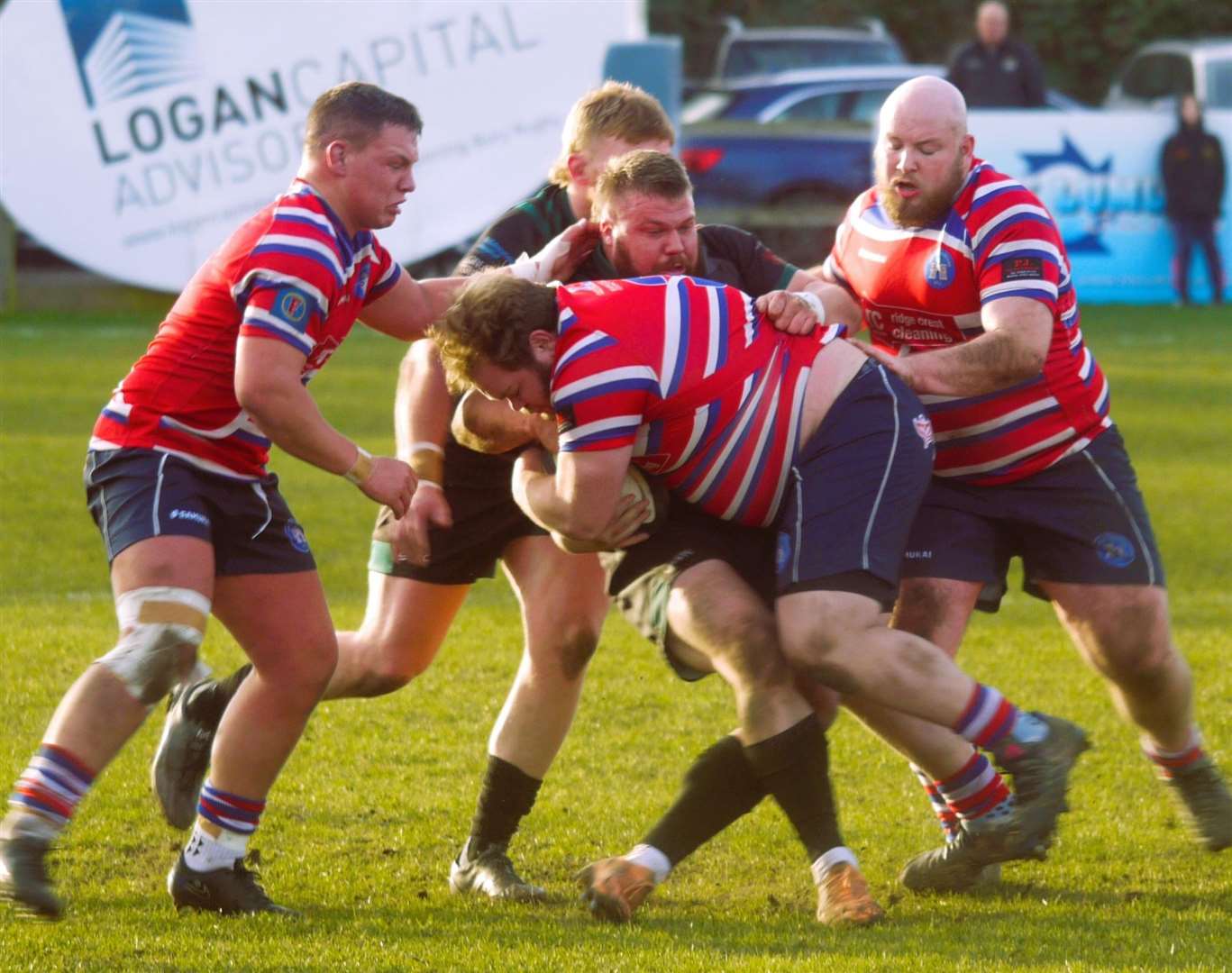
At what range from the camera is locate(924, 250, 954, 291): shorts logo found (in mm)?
4625

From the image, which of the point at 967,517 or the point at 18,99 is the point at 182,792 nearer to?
the point at 967,517

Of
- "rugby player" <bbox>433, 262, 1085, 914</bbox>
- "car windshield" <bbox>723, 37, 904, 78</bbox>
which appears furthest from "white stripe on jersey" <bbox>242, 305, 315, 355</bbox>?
"car windshield" <bbox>723, 37, 904, 78</bbox>

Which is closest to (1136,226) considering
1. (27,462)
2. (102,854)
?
Answer: (27,462)

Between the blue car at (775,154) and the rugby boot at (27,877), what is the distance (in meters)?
15.5

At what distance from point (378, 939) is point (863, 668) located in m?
1.17

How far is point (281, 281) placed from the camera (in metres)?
4.07

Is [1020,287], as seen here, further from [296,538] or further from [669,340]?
[296,538]

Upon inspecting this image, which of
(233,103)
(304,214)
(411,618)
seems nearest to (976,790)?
(411,618)

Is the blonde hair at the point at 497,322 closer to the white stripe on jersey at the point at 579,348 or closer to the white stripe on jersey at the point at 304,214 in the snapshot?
the white stripe on jersey at the point at 579,348

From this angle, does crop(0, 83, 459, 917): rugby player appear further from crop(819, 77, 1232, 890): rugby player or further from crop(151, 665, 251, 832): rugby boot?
crop(819, 77, 1232, 890): rugby player

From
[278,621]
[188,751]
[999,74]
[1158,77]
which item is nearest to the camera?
[278,621]

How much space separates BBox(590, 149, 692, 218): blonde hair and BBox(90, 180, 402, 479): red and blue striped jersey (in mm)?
551

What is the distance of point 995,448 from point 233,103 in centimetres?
1414

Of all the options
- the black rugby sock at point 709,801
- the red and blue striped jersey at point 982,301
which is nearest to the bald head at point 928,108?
the red and blue striped jersey at point 982,301
